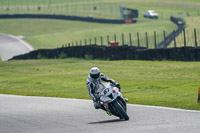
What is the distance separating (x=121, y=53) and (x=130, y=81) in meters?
12.6

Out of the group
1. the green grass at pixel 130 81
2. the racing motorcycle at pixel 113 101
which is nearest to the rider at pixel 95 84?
the racing motorcycle at pixel 113 101

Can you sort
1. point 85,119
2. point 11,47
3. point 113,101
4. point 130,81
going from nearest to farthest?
point 113,101 → point 85,119 → point 130,81 → point 11,47

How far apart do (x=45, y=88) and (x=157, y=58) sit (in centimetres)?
1053

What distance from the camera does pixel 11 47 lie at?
67.8 m

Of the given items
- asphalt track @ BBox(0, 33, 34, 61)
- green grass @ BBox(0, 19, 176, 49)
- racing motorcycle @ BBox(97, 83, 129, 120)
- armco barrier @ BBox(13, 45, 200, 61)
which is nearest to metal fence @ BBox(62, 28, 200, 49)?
armco barrier @ BBox(13, 45, 200, 61)

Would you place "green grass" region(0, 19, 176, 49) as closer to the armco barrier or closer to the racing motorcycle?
the armco barrier

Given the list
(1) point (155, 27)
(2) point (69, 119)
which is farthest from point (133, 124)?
(1) point (155, 27)

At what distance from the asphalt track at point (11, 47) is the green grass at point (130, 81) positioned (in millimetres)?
25292

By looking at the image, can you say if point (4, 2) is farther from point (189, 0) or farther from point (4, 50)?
point (4, 50)

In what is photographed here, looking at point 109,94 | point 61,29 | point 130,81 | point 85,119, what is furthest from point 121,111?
point 61,29

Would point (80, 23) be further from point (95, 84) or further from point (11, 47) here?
point (95, 84)

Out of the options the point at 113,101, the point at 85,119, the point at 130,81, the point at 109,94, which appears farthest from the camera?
the point at 130,81

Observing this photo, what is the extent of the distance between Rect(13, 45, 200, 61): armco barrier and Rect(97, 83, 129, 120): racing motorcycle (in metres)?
17.1

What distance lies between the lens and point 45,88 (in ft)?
80.7
